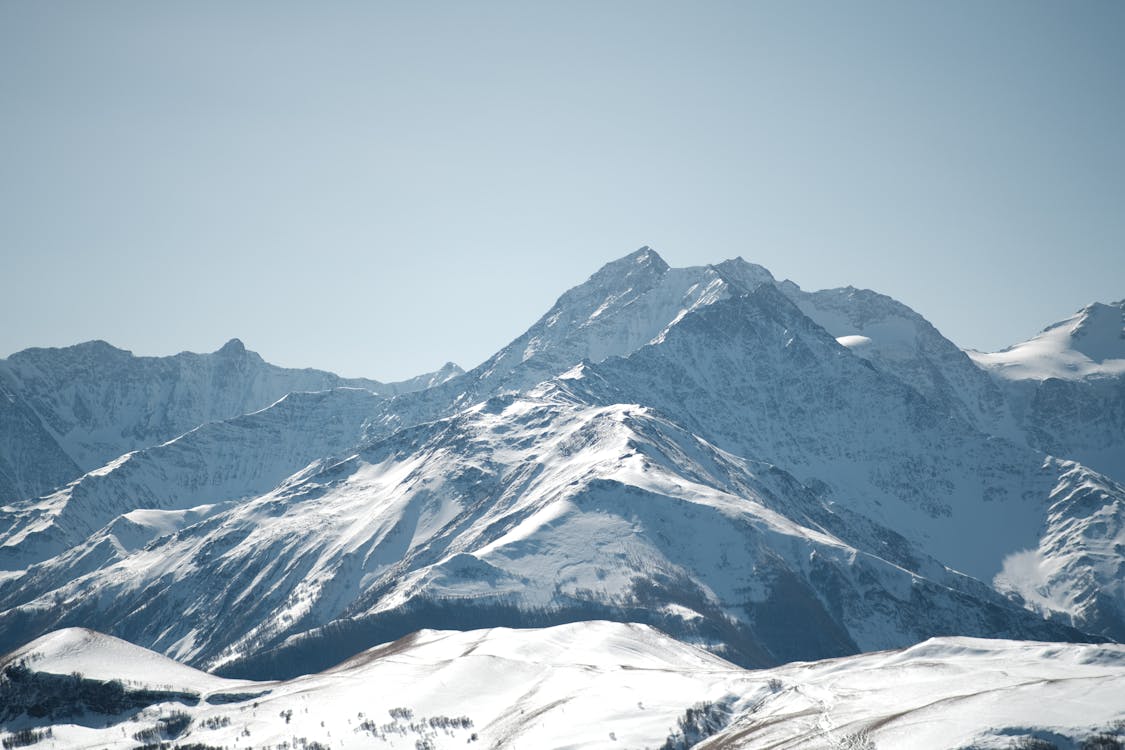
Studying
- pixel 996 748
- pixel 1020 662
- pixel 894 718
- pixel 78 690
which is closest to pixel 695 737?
pixel 894 718

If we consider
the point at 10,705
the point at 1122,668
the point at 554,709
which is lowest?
the point at 1122,668

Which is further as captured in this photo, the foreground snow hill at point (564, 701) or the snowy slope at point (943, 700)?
the foreground snow hill at point (564, 701)

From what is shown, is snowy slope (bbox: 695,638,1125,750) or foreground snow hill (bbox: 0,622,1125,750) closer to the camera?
snowy slope (bbox: 695,638,1125,750)

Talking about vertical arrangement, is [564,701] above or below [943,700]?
above

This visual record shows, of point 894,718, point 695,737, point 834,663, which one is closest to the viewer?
point 894,718

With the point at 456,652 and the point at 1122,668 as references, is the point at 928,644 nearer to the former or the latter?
the point at 1122,668

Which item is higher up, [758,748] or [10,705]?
[10,705]

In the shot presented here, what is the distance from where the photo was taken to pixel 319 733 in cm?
14500

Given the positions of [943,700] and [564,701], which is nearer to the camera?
[943,700]

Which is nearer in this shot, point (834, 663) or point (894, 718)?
point (894, 718)

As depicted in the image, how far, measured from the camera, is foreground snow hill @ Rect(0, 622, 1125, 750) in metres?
121

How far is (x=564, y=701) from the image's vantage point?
6038 inches

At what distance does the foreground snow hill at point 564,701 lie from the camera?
121 m

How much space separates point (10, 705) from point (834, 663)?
11846cm
